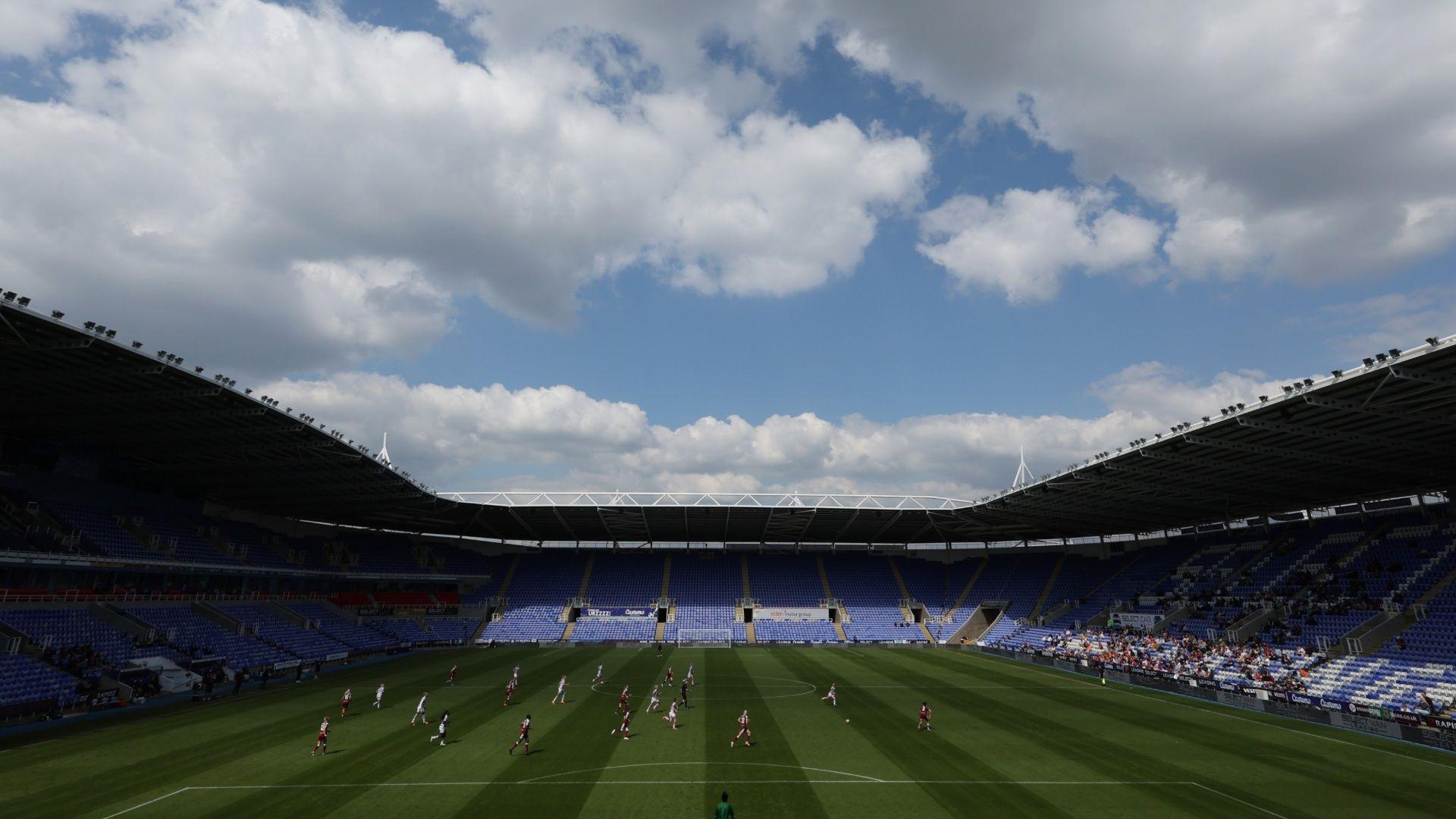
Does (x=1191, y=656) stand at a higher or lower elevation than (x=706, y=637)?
higher

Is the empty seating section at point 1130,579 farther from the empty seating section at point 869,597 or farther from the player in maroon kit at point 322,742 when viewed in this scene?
the player in maroon kit at point 322,742

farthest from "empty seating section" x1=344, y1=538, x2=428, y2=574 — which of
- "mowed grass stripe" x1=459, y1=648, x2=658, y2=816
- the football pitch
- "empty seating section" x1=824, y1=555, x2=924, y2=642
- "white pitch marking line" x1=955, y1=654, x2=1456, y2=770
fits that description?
"white pitch marking line" x1=955, y1=654, x2=1456, y2=770

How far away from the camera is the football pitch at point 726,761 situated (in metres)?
18.0

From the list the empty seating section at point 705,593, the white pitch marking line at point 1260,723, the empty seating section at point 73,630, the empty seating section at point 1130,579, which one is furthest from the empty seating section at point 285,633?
the empty seating section at point 1130,579

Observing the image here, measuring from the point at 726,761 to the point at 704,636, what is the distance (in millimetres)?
47153

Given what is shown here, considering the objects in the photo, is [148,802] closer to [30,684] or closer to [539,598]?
[30,684]

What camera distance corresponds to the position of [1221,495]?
4847 centimetres

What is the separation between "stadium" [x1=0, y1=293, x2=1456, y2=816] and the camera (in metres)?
20.7

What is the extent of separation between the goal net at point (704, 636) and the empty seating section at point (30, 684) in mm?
44908

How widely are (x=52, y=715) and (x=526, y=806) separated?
25133 mm

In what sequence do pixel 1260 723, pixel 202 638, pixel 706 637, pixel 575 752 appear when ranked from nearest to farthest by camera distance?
1. pixel 575 752
2. pixel 1260 723
3. pixel 202 638
4. pixel 706 637

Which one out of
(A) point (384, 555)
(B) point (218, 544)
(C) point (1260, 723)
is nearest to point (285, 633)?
(B) point (218, 544)

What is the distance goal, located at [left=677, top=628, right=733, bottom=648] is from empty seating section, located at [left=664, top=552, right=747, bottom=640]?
153 mm

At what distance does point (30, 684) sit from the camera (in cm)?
2875
